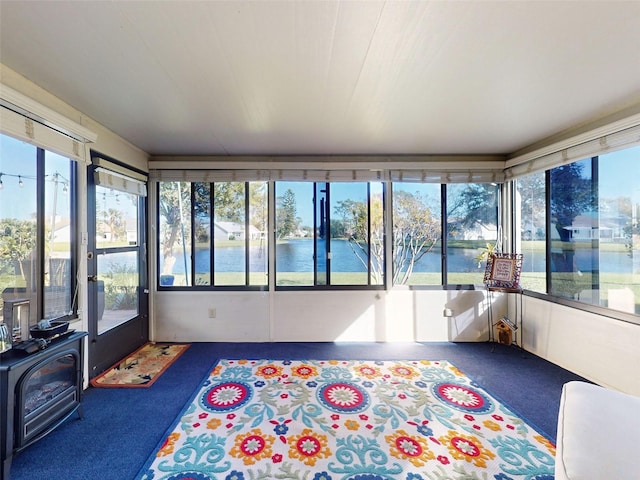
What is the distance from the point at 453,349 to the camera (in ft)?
11.2

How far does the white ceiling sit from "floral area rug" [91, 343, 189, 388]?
2.47 meters

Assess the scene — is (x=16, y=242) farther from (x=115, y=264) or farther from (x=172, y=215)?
(x=172, y=215)

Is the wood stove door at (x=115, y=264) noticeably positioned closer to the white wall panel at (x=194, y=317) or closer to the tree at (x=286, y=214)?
the white wall panel at (x=194, y=317)

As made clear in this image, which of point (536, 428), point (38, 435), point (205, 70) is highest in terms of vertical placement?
point (205, 70)

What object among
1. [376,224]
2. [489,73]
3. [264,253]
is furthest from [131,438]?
[489,73]

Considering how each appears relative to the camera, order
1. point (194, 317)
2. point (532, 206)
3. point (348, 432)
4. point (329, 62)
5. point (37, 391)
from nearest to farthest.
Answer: point (329, 62) → point (37, 391) → point (348, 432) → point (532, 206) → point (194, 317)

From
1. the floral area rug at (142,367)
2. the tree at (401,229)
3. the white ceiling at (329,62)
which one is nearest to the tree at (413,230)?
the tree at (401,229)

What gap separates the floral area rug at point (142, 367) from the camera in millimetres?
2582

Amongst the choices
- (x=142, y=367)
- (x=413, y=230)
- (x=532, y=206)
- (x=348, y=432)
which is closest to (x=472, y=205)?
(x=532, y=206)

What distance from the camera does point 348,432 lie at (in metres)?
1.93

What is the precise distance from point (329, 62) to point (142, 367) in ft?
11.0

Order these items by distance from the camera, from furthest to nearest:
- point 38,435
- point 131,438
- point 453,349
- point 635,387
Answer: point 453,349 < point 635,387 < point 131,438 < point 38,435

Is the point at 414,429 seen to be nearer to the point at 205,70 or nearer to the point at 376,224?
the point at 376,224

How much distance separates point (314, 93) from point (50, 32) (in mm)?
1524
